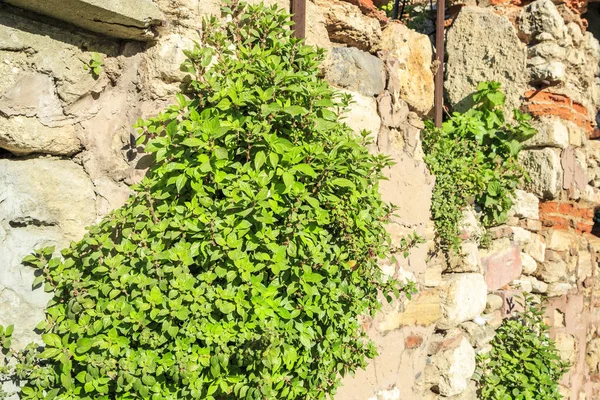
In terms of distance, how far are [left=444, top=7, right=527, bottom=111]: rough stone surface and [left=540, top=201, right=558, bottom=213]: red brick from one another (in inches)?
26.6

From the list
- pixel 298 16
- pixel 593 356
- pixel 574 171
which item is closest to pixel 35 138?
pixel 298 16

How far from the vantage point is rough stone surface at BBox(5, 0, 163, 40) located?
5.58 feet

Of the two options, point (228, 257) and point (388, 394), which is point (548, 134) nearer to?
point (388, 394)

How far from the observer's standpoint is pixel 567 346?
3812 millimetres

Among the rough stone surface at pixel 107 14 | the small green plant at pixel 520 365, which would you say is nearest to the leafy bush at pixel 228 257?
the rough stone surface at pixel 107 14

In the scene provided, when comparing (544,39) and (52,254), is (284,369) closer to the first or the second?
(52,254)

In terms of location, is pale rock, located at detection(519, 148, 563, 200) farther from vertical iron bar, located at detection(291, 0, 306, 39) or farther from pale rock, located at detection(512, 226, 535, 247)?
vertical iron bar, located at detection(291, 0, 306, 39)

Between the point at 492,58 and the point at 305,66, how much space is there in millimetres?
2133

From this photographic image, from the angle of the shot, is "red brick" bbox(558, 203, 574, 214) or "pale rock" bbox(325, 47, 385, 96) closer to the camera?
"pale rock" bbox(325, 47, 385, 96)

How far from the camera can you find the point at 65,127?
71.9 inches

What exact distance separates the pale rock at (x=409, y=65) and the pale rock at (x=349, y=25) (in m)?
0.15

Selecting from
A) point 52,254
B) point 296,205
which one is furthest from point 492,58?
point 52,254

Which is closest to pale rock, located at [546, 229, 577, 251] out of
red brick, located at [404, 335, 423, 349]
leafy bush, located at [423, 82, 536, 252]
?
leafy bush, located at [423, 82, 536, 252]

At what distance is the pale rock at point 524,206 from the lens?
3561 mm
